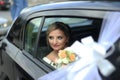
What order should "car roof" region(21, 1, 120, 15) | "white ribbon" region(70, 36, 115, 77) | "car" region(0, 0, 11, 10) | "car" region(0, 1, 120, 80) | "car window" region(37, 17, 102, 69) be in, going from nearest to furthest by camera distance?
"white ribbon" region(70, 36, 115, 77) → "car roof" region(21, 1, 120, 15) → "car" region(0, 1, 120, 80) → "car window" region(37, 17, 102, 69) → "car" region(0, 0, 11, 10)

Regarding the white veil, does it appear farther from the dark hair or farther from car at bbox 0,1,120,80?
the dark hair

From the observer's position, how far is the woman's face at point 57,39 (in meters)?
3.29

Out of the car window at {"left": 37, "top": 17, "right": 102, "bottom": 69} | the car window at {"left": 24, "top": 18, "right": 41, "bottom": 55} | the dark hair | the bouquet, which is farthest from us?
the car window at {"left": 24, "top": 18, "right": 41, "bottom": 55}

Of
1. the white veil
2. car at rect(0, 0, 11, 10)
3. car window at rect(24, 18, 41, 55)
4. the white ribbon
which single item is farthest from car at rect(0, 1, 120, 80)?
car at rect(0, 0, 11, 10)

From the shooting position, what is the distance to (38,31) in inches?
131

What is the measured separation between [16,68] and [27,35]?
1.11 feet

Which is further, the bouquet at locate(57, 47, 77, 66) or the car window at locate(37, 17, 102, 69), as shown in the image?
the car window at locate(37, 17, 102, 69)

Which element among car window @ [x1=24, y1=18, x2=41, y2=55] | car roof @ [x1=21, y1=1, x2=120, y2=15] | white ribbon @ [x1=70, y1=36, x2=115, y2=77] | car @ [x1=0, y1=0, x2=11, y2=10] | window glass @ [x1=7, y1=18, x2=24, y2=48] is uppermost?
white ribbon @ [x1=70, y1=36, x2=115, y2=77]

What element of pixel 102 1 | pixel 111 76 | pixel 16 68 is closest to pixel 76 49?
pixel 111 76

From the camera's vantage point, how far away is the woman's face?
3287 millimetres

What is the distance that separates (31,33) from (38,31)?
0.24 meters

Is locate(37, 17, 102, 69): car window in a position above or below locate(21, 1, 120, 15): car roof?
below

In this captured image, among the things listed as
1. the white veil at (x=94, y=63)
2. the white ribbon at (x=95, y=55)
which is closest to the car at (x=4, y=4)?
the white veil at (x=94, y=63)

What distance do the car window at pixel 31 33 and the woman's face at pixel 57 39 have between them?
14cm
